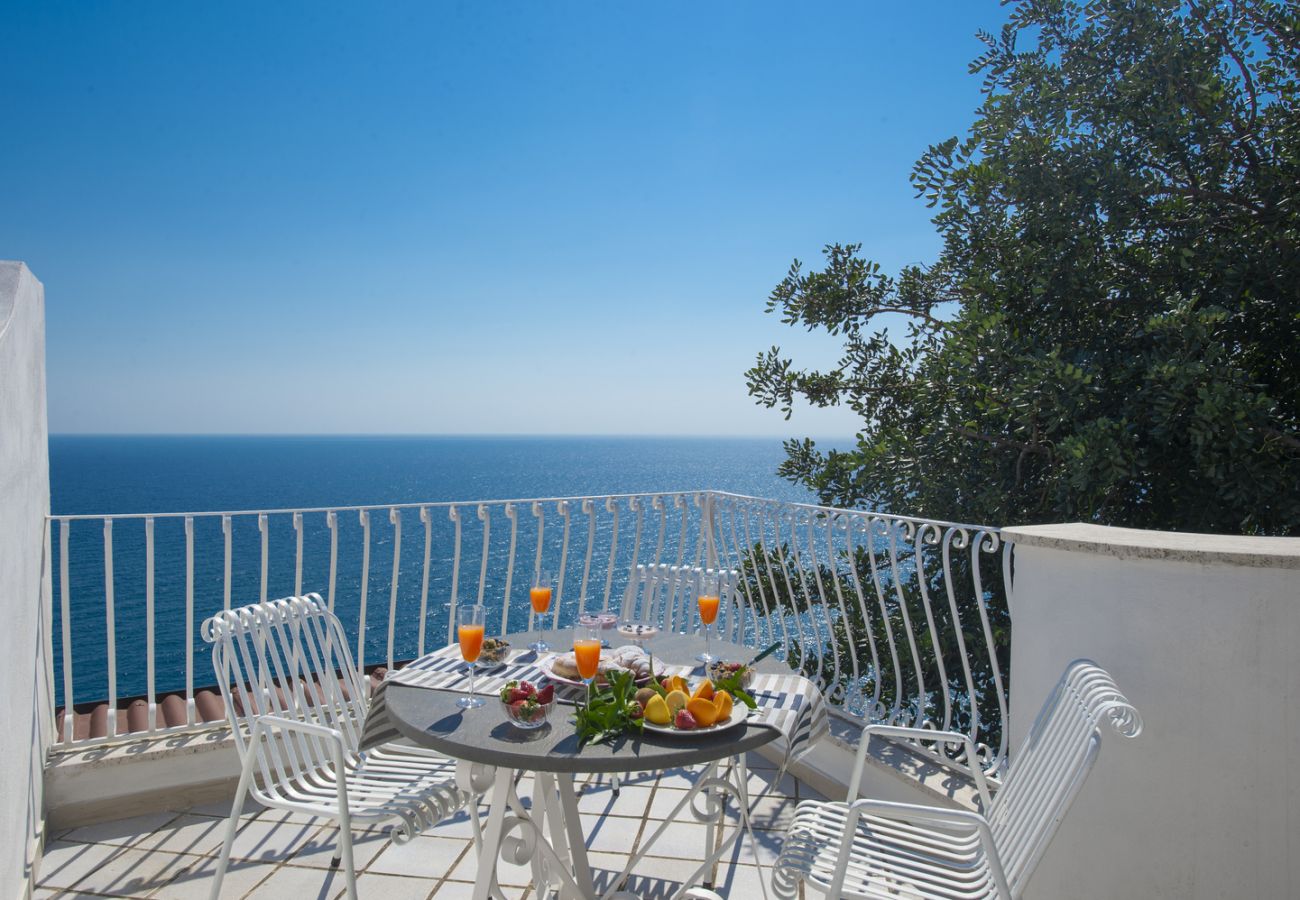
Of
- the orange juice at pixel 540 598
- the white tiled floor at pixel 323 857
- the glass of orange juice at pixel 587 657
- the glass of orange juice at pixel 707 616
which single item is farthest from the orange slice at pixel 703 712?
the white tiled floor at pixel 323 857

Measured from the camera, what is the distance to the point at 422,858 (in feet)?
8.59

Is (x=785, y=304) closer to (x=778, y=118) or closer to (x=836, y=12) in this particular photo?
(x=836, y=12)

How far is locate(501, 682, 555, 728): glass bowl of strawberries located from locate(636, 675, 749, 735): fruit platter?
22cm

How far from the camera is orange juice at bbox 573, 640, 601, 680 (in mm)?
1959

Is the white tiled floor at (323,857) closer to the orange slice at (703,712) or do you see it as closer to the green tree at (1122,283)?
the orange slice at (703,712)

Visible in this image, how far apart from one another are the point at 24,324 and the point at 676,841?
9.05 ft

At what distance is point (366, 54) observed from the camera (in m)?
14.4

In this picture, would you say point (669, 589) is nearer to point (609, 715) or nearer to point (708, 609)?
point (708, 609)

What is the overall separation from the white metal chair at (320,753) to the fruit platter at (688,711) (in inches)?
30.0

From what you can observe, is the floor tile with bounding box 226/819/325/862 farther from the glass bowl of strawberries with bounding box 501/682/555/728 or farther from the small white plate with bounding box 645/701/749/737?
the small white plate with bounding box 645/701/749/737

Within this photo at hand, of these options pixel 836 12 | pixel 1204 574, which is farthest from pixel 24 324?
pixel 836 12

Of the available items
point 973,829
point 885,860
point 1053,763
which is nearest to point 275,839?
point 885,860

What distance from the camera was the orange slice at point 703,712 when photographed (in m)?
1.71

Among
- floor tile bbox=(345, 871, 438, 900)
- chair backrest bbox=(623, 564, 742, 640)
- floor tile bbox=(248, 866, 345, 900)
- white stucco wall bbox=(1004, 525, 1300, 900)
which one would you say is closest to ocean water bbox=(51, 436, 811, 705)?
chair backrest bbox=(623, 564, 742, 640)
